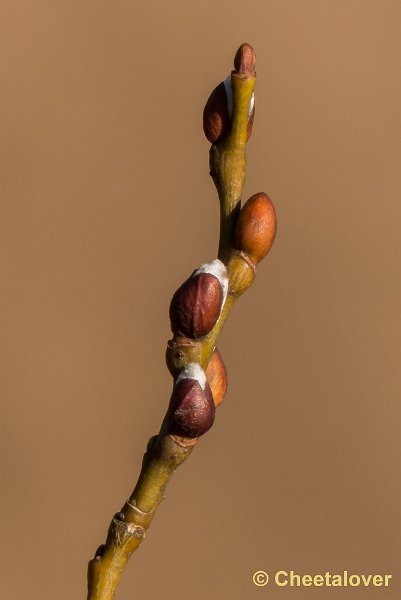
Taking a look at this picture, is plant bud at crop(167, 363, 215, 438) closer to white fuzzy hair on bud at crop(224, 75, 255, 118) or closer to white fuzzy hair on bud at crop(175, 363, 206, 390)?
white fuzzy hair on bud at crop(175, 363, 206, 390)

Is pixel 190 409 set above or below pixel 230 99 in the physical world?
below

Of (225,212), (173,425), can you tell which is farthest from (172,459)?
(225,212)

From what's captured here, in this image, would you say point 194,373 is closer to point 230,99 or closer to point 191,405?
point 191,405

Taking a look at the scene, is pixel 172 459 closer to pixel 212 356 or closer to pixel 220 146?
pixel 212 356

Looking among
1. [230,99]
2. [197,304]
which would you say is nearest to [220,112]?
[230,99]

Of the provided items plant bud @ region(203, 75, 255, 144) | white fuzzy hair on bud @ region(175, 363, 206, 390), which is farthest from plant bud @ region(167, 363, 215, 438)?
plant bud @ region(203, 75, 255, 144)

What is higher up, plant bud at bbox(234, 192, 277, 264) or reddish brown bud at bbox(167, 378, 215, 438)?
plant bud at bbox(234, 192, 277, 264)

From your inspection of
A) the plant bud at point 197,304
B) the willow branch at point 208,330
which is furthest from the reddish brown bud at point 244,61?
the plant bud at point 197,304

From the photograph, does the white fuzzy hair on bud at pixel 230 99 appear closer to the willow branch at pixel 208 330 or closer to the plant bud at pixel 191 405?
the willow branch at pixel 208 330
